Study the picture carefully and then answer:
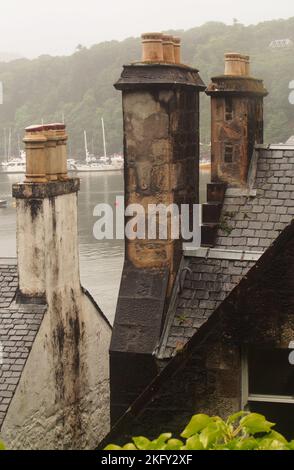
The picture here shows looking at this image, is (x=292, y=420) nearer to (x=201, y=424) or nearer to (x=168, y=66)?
(x=201, y=424)

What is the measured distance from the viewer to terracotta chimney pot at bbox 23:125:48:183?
11.8 metres

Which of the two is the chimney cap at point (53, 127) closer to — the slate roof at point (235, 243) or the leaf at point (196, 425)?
the slate roof at point (235, 243)

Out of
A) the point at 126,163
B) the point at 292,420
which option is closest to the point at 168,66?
the point at 126,163

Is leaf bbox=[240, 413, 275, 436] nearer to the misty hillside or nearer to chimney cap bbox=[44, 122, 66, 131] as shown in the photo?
chimney cap bbox=[44, 122, 66, 131]

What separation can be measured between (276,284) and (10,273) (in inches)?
262

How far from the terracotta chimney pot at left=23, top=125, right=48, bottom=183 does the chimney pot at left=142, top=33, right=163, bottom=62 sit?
2.81m

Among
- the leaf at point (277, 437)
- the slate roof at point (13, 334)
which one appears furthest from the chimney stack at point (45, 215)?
the leaf at point (277, 437)

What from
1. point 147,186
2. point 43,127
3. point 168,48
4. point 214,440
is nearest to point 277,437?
point 214,440

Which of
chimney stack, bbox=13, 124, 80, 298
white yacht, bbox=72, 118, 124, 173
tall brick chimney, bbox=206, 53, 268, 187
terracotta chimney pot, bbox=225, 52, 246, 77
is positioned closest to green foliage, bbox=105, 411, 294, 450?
tall brick chimney, bbox=206, 53, 268, 187

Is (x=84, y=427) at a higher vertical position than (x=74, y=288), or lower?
lower

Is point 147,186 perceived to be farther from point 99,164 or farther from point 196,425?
point 99,164

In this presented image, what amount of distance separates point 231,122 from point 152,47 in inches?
86.2
